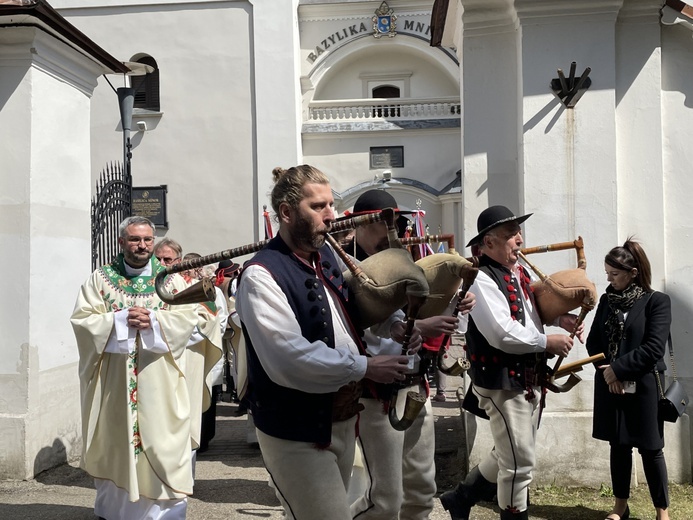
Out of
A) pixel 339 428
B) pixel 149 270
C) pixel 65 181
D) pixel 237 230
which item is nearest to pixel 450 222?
pixel 237 230

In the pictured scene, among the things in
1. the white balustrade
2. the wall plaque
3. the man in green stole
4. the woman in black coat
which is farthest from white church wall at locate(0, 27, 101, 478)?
the white balustrade

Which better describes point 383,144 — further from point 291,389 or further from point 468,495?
point 291,389

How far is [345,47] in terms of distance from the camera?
848 inches

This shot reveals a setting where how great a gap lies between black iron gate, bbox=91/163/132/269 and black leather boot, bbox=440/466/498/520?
4553 mm

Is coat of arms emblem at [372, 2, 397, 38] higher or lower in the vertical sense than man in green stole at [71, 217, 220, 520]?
higher

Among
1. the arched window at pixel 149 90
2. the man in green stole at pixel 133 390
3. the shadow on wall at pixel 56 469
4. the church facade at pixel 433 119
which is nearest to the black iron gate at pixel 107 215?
the church facade at pixel 433 119

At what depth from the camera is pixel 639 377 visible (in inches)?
198

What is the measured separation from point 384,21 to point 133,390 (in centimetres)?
1787

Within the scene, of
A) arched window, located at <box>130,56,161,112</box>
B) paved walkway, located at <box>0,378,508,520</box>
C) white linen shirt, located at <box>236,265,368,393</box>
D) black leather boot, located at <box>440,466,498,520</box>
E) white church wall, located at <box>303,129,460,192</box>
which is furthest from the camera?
white church wall, located at <box>303,129,460,192</box>

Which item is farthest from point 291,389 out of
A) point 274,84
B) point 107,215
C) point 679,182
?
point 274,84

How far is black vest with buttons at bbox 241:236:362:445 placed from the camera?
3.01m

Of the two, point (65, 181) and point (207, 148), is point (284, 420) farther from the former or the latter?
point (207, 148)

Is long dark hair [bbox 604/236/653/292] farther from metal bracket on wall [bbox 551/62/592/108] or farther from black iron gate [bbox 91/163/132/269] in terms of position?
black iron gate [bbox 91/163/132/269]

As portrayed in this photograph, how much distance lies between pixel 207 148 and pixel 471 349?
15.2m
